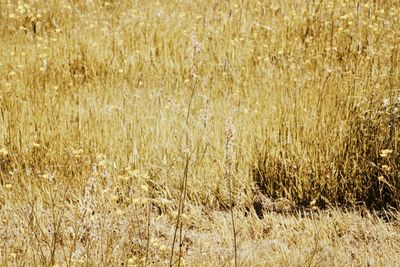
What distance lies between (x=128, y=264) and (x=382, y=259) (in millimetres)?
1246

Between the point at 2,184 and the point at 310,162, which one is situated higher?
the point at 310,162

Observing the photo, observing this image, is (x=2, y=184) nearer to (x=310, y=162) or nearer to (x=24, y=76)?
(x=24, y=76)

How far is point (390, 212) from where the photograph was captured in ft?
10.1

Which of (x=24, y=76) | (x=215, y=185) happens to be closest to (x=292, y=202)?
(x=215, y=185)

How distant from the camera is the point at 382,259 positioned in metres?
2.68

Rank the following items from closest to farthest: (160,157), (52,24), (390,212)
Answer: (390,212) < (160,157) < (52,24)

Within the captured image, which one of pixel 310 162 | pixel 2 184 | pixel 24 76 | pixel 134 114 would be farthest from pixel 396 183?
pixel 24 76

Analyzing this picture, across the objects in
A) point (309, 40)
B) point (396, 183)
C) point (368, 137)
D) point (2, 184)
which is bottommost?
point (2, 184)

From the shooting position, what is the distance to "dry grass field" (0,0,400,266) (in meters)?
2.72

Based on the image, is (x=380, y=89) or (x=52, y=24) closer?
(x=380, y=89)

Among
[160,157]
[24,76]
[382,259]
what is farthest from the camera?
[24,76]

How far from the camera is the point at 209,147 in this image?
3471 millimetres

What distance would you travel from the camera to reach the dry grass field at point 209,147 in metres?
2.72

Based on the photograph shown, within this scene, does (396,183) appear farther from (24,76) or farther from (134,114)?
(24,76)
